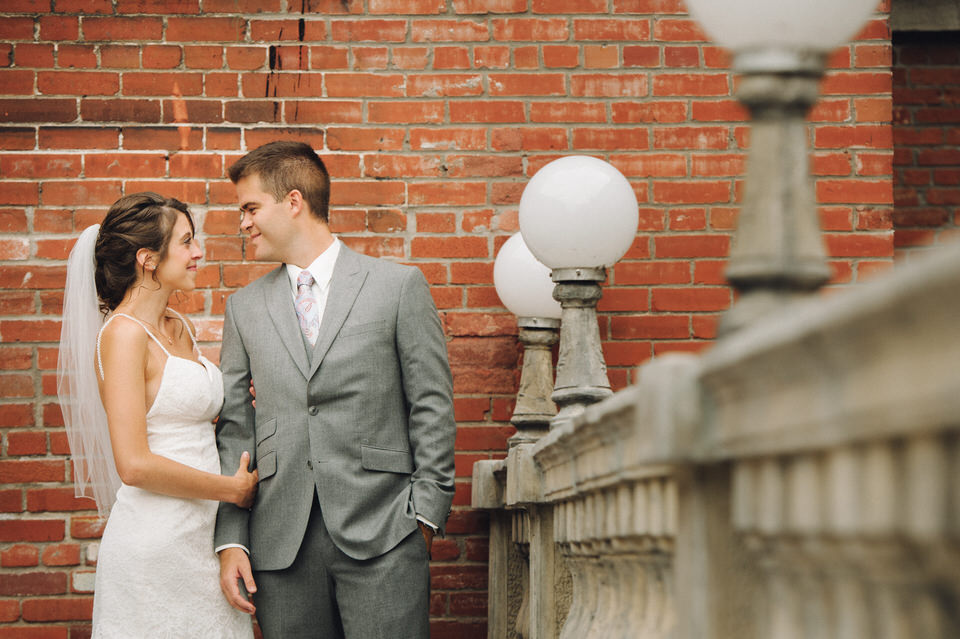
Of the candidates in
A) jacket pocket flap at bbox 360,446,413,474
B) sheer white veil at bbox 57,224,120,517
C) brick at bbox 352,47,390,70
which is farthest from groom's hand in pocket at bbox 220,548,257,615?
brick at bbox 352,47,390,70

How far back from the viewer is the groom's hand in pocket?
280 cm

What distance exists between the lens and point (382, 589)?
2719mm

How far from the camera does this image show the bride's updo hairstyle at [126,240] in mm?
3033

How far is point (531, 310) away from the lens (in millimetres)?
3455

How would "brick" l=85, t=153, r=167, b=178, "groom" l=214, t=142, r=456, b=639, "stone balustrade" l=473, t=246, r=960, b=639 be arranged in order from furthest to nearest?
1. "brick" l=85, t=153, r=167, b=178
2. "groom" l=214, t=142, r=456, b=639
3. "stone balustrade" l=473, t=246, r=960, b=639

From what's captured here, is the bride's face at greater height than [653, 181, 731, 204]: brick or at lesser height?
lesser

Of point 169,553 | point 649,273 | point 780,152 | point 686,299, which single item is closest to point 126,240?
point 169,553

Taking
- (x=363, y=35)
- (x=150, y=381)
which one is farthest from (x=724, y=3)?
(x=363, y=35)

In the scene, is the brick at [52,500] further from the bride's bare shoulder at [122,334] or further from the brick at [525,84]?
the brick at [525,84]

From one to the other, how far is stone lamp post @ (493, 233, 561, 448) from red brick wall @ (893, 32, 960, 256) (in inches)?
66.6

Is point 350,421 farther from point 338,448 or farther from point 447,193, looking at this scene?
point 447,193

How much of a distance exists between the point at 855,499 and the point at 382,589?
2094 millimetres

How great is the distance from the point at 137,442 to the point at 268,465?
13.2 inches

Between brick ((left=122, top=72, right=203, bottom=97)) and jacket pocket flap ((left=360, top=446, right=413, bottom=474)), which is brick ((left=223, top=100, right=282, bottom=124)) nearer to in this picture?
brick ((left=122, top=72, right=203, bottom=97))
